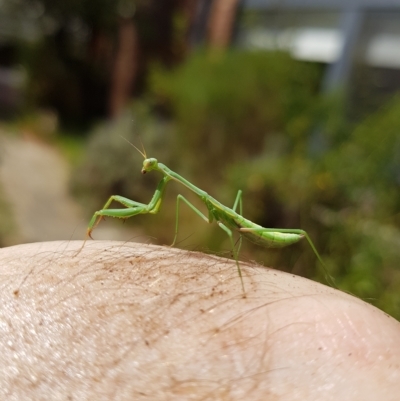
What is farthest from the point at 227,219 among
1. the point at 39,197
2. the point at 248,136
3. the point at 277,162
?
the point at 39,197

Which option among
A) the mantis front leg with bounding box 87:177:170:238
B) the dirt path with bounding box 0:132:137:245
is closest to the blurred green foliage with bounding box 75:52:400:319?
the dirt path with bounding box 0:132:137:245

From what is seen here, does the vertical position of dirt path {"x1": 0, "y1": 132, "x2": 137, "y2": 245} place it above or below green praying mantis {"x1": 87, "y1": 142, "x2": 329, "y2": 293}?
below

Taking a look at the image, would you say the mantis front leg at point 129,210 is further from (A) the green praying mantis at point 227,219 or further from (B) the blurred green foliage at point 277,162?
(B) the blurred green foliage at point 277,162

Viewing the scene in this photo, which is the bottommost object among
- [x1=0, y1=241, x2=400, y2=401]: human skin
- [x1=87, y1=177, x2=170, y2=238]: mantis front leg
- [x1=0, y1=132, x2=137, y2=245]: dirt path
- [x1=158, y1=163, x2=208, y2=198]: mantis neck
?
[x1=0, y1=132, x2=137, y2=245]: dirt path

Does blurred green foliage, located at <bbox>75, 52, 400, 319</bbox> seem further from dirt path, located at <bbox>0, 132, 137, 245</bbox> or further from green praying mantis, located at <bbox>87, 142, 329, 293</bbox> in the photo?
green praying mantis, located at <bbox>87, 142, 329, 293</bbox>

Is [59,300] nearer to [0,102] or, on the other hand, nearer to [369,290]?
[369,290]

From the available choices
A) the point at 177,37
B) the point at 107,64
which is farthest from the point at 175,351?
the point at 107,64

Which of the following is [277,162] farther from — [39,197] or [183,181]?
[39,197]

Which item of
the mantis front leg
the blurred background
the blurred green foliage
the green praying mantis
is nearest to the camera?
the mantis front leg
